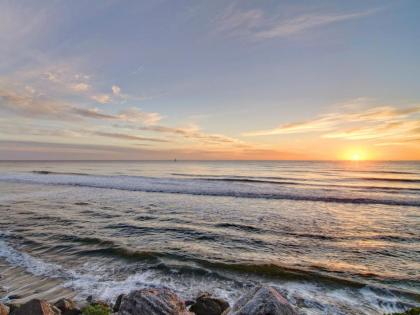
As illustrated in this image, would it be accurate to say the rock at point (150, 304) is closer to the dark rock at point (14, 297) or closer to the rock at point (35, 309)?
the rock at point (35, 309)

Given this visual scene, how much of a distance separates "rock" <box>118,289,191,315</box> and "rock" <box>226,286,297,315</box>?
1132 millimetres

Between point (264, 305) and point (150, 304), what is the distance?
2.12 meters

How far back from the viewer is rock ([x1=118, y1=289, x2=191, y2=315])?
16.2ft

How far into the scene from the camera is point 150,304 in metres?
5.00

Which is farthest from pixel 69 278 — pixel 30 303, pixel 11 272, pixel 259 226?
pixel 259 226

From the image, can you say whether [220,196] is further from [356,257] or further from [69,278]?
[69,278]

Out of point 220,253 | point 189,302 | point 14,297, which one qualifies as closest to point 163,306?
point 189,302

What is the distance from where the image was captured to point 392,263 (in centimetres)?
A: 984

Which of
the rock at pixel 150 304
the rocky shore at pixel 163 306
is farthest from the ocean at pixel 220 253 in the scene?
the rock at pixel 150 304

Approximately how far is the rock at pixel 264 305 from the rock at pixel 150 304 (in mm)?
1132

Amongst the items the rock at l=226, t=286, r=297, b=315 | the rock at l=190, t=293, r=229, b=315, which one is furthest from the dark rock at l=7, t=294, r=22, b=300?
the rock at l=226, t=286, r=297, b=315

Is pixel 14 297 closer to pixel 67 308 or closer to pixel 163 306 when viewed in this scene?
pixel 67 308

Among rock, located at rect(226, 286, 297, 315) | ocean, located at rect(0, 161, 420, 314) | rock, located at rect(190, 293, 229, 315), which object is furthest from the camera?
ocean, located at rect(0, 161, 420, 314)

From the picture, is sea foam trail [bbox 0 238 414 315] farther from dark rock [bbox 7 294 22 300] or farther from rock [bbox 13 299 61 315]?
rock [bbox 13 299 61 315]
